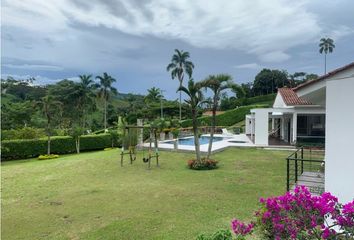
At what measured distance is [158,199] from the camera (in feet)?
28.0

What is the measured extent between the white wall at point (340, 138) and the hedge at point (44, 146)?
22.2 m

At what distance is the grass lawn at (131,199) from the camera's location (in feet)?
20.6

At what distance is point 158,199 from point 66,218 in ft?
8.67

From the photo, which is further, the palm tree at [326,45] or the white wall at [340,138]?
the palm tree at [326,45]

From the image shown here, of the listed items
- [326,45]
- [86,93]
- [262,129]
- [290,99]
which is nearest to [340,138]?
[262,129]

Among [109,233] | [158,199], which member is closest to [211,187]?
[158,199]

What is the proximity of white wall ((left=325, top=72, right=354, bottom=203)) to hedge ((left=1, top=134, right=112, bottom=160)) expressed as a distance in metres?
22.2

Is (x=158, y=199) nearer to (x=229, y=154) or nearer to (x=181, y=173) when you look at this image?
(x=181, y=173)

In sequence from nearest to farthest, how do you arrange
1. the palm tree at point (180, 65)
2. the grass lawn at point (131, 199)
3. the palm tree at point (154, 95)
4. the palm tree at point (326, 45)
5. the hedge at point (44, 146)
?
the grass lawn at point (131, 199), the hedge at point (44, 146), the palm tree at point (180, 65), the palm tree at point (154, 95), the palm tree at point (326, 45)

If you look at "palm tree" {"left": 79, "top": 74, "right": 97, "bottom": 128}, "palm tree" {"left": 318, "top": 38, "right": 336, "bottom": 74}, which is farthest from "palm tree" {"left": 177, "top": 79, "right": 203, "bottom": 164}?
"palm tree" {"left": 318, "top": 38, "right": 336, "bottom": 74}

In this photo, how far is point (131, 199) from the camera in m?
8.62

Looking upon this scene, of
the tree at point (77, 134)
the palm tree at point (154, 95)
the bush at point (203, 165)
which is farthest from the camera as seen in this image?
the palm tree at point (154, 95)

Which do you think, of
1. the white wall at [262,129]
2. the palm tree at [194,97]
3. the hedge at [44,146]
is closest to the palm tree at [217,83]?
the palm tree at [194,97]

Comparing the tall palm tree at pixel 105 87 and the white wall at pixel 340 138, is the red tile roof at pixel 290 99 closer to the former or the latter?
the white wall at pixel 340 138
